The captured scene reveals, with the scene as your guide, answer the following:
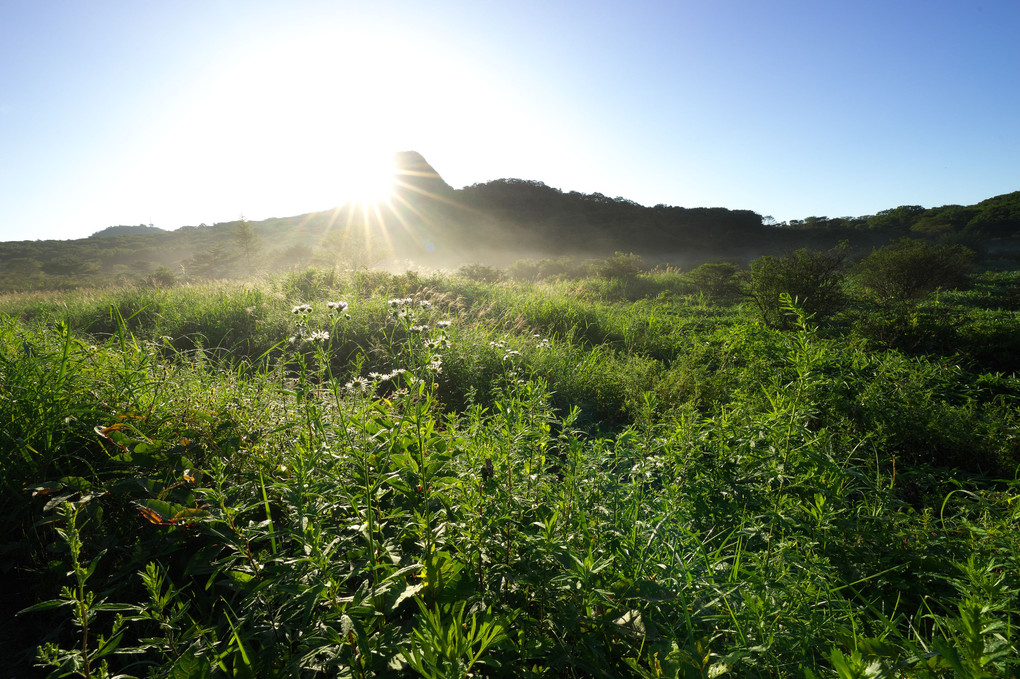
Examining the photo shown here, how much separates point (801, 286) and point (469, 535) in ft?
26.9

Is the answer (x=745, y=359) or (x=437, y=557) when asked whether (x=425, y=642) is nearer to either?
(x=437, y=557)

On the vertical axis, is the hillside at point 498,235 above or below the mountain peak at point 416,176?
below

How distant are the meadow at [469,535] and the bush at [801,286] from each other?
4.20m

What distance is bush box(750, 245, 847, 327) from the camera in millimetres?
7262

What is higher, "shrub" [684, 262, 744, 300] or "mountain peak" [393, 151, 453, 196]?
"mountain peak" [393, 151, 453, 196]

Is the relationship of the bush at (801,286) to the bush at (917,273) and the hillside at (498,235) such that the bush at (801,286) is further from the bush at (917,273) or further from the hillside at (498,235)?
the hillside at (498,235)

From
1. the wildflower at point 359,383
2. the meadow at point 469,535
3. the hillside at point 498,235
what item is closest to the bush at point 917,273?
the meadow at point 469,535

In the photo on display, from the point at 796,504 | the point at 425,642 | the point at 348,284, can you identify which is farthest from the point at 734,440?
the point at 348,284

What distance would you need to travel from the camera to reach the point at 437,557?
3.67 ft

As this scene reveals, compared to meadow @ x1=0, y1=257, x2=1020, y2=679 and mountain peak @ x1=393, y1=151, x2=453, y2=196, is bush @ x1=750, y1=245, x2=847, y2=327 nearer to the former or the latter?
meadow @ x1=0, y1=257, x2=1020, y2=679

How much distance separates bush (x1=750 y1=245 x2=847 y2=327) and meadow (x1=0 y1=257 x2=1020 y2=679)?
420cm

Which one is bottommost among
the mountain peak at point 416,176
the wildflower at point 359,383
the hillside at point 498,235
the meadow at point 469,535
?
the meadow at point 469,535

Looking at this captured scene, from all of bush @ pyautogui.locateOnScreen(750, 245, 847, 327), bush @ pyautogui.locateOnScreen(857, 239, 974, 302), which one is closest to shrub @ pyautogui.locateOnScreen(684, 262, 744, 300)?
bush @ pyautogui.locateOnScreen(750, 245, 847, 327)

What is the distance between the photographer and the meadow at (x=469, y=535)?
1001 mm
